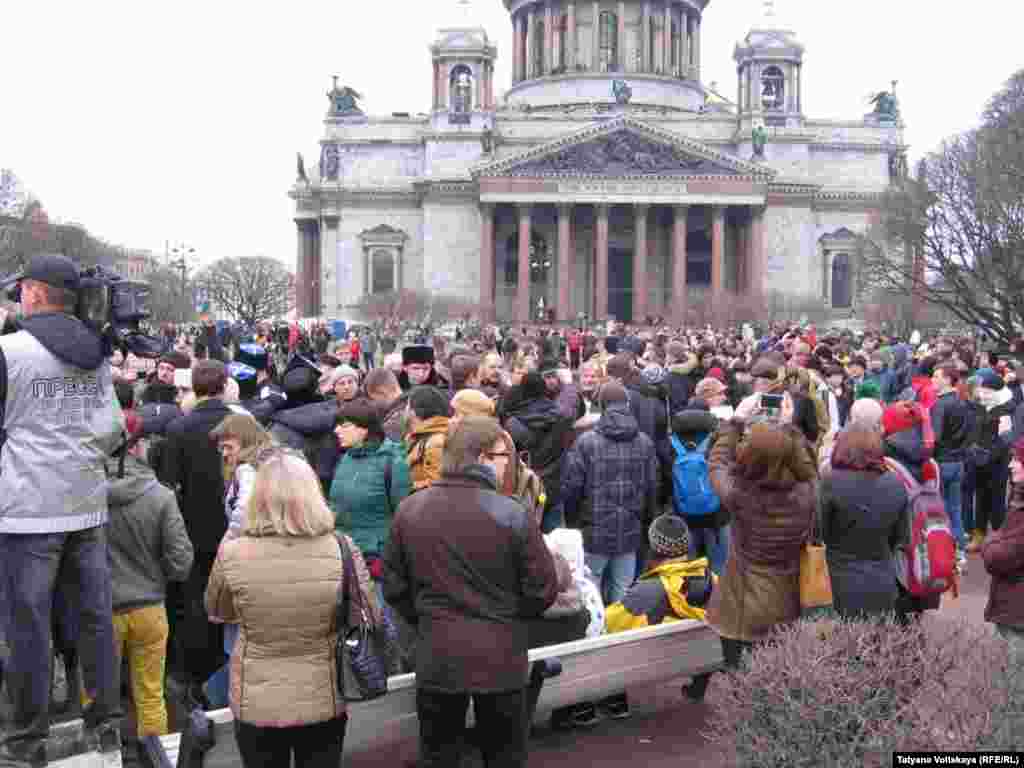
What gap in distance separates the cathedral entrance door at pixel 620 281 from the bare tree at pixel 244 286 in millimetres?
40551

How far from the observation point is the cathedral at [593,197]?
6047 cm

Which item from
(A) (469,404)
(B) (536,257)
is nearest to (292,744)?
(A) (469,404)

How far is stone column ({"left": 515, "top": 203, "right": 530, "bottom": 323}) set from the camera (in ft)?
198

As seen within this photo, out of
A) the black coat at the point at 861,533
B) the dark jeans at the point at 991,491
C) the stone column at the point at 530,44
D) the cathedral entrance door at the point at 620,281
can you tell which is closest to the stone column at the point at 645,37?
the stone column at the point at 530,44

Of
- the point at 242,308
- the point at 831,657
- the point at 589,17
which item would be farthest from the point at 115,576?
the point at 242,308

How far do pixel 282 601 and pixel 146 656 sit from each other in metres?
1.78

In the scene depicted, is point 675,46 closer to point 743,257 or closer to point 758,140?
point 758,140

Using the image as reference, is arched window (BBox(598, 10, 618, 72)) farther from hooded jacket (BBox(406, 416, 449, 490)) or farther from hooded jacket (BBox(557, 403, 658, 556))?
hooded jacket (BBox(406, 416, 449, 490))

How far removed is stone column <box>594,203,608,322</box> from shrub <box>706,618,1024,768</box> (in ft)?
182

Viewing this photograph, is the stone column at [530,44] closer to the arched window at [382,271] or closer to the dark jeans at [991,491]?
the arched window at [382,271]

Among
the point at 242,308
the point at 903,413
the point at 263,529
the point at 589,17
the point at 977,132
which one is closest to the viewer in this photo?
the point at 263,529

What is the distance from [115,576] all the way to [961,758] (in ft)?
14.0

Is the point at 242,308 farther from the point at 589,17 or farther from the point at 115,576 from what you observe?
the point at 115,576

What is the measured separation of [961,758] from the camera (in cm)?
365
